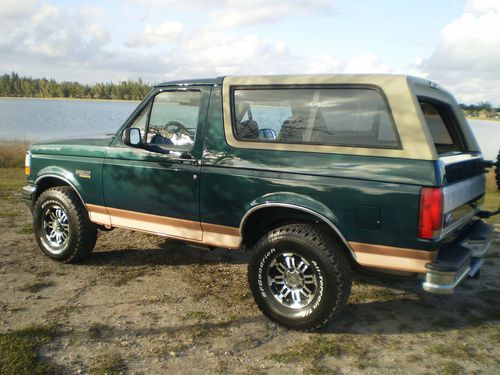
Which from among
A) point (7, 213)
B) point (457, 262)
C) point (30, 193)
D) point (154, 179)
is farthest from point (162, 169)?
point (7, 213)

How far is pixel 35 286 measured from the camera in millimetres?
4445

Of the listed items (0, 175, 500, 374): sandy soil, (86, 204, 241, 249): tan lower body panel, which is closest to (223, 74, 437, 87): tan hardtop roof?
(86, 204, 241, 249): tan lower body panel

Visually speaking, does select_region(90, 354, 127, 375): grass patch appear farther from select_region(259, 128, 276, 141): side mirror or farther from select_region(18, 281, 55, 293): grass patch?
select_region(259, 128, 276, 141): side mirror

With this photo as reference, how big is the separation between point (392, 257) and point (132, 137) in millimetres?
2657

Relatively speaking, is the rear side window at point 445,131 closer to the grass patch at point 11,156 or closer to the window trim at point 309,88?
the window trim at point 309,88

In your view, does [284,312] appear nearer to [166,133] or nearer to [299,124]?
[299,124]

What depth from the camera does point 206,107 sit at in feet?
13.6

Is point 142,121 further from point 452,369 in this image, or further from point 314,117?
point 452,369

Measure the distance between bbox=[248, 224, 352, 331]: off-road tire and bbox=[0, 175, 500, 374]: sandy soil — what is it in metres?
0.15

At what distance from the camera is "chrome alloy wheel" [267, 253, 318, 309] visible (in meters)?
3.65

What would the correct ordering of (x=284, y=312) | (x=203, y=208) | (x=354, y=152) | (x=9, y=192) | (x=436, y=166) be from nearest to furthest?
(x=436, y=166), (x=354, y=152), (x=284, y=312), (x=203, y=208), (x=9, y=192)

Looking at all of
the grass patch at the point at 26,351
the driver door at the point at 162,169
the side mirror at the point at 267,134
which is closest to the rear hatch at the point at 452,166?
the side mirror at the point at 267,134

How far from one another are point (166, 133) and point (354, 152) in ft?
6.64

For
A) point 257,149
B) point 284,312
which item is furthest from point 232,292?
point 257,149
